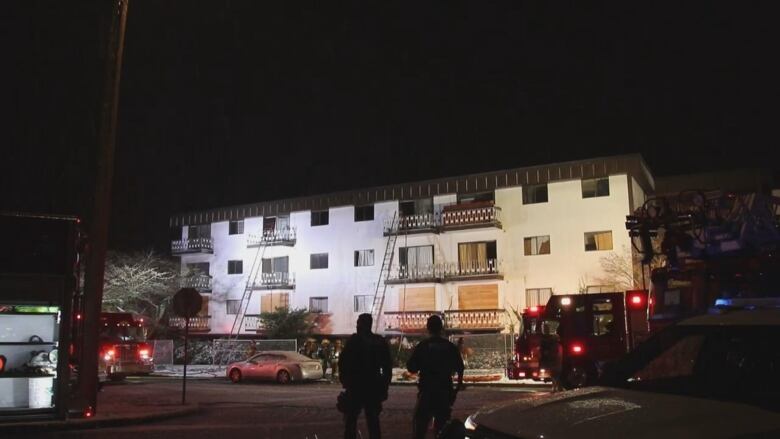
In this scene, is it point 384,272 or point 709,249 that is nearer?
point 709,249

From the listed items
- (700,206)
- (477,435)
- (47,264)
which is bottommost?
(477,435)

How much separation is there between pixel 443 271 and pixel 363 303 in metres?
5.58

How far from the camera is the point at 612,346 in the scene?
20.1 m

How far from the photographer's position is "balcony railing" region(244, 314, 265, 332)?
147ft

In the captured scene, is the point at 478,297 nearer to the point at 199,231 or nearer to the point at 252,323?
the point at 252,323

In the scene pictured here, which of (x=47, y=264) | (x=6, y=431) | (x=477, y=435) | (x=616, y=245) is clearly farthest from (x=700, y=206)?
(x=616, y=245)

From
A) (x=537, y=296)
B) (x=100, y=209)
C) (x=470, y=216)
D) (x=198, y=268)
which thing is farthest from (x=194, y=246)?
(x=100, y=209)

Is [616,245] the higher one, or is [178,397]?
[616,245]

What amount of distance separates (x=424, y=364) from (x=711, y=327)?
4073mm

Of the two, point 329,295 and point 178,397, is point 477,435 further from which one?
point 329,295

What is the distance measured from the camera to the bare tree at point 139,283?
42.8 meters

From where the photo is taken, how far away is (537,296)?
37.3 metres

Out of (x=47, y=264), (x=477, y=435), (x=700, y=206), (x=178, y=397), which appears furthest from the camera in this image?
(x=178, y=397)

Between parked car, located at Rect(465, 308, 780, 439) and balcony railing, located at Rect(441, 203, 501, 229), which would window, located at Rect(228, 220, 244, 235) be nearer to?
balcony railing, located at Rect(441, 203, 501, 229)
